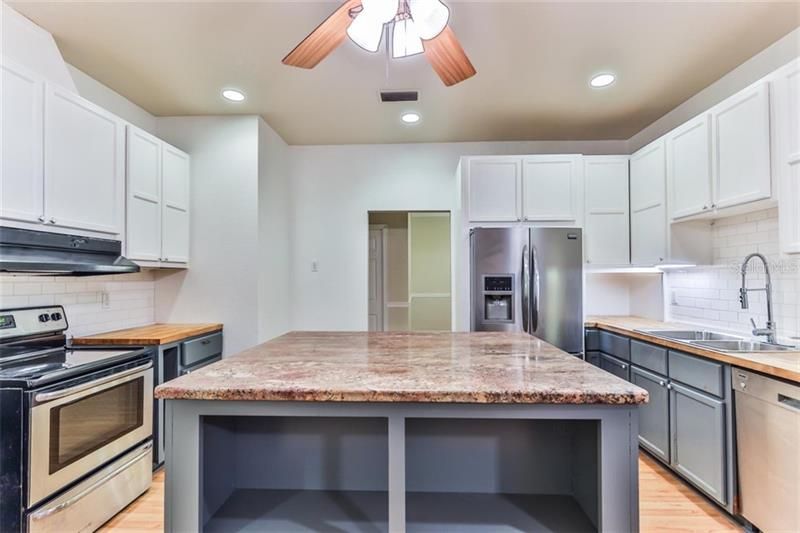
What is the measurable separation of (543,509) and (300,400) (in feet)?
3.17

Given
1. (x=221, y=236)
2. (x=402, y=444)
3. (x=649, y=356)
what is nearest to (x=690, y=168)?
(x=649, y=356)

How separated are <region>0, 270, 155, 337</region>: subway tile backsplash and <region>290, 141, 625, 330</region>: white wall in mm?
1411

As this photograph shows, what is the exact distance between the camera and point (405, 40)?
5.71ft

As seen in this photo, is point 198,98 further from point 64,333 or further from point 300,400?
point 300,400

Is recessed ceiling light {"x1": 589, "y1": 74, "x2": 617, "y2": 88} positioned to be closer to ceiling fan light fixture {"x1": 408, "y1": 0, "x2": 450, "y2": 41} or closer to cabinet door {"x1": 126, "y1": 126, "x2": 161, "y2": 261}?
ceiling fan light fixture {"x1": 408, "y1": 0, "x2": 450, "y2": 41}

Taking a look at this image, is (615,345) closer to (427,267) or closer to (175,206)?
(427,267)

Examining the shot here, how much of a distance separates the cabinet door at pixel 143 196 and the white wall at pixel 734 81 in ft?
13.5

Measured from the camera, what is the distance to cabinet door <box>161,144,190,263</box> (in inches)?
118

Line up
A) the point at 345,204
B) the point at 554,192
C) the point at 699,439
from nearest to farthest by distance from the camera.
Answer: the point at 699,439, the point at 554,192, the point at 345,204

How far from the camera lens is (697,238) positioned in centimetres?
290

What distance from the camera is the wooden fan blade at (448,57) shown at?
1.67 metres

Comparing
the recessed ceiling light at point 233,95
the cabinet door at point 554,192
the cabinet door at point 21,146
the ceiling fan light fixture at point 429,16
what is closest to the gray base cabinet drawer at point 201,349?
the cabinet door at point 21,146

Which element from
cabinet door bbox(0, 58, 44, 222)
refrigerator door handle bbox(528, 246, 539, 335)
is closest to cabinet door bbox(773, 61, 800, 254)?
refrigerator door handle bbox(528, 246, 539, 335)

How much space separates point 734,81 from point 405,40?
7.96ft
